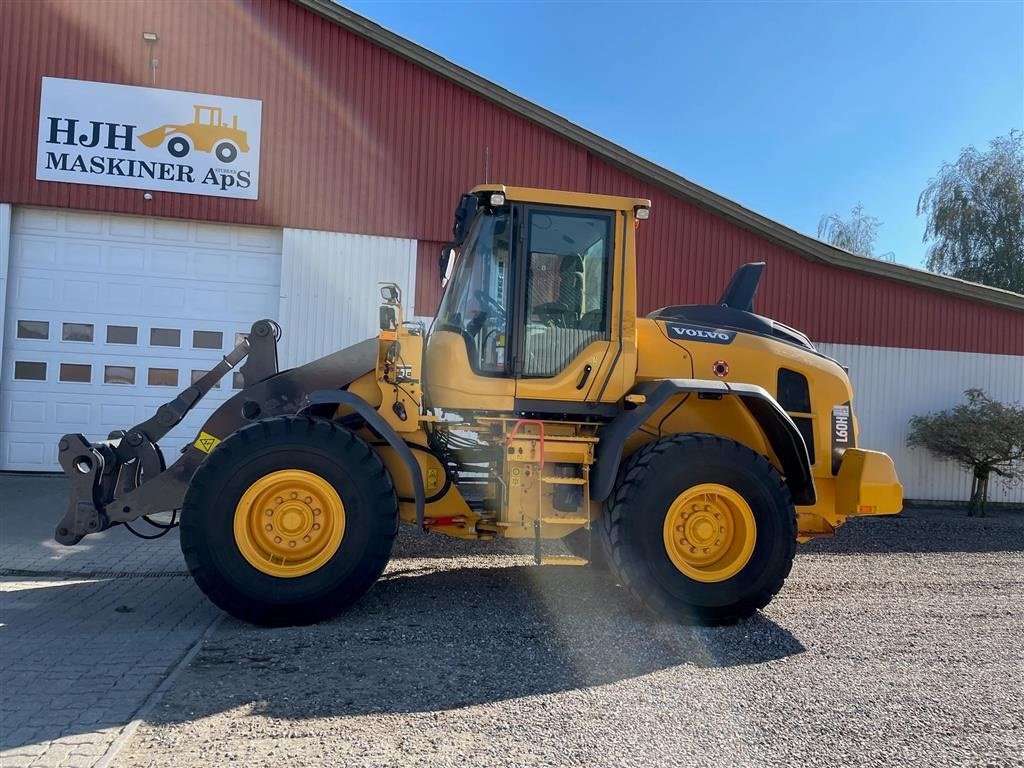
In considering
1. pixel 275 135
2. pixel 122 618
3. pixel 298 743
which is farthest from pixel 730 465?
pixel 275 135

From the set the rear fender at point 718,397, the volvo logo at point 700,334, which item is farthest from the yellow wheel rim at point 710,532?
A: the volvo logo at point 700,334

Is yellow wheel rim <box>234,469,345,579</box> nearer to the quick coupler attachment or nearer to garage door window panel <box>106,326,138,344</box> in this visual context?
the quick coupler attachment

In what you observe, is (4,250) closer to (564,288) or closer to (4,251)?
(4,251)

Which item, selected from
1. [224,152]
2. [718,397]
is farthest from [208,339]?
[718,397]

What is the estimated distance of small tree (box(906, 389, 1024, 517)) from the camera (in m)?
10.6

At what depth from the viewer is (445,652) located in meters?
4.20

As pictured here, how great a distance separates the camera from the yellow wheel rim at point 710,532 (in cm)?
489

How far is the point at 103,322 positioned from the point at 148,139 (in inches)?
98.9

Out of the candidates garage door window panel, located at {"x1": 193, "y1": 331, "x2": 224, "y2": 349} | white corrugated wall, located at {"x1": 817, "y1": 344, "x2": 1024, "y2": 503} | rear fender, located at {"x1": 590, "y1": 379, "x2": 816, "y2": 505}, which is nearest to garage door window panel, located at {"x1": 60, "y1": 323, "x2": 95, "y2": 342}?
garage door window panel, located at {"x1": 193, "y1": 331, "x2": 224, "y2": 349}

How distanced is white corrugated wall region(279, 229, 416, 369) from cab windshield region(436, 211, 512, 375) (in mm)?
5210

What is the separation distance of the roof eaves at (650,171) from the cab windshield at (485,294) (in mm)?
6082

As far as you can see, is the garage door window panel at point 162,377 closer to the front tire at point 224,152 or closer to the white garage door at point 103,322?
the white garage door at point 103,322

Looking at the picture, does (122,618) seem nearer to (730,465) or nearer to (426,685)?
(426,685)

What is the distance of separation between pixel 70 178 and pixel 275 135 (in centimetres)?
269
